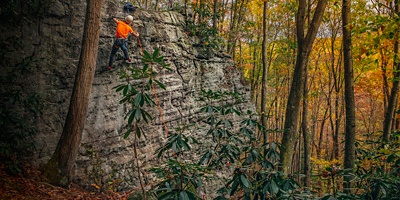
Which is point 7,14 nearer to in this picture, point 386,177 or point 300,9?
point 300,9

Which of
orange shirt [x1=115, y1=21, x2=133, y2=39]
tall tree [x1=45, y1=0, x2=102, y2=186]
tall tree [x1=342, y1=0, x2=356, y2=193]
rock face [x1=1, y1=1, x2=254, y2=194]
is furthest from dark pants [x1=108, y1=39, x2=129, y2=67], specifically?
tall tree [x1=342, y1=0, x2=356, y2=193]

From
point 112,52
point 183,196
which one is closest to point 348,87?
point 183,196

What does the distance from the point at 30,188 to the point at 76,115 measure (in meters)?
1.73

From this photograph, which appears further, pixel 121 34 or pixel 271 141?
pixel 121 34

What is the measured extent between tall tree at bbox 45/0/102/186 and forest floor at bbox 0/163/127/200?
253mm

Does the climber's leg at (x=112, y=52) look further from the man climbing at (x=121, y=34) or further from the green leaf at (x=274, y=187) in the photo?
the green leaf at (x=274, y=187)

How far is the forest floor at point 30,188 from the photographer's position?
5.17m

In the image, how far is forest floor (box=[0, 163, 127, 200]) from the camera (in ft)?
17.0

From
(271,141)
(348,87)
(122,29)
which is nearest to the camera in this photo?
(271,141)

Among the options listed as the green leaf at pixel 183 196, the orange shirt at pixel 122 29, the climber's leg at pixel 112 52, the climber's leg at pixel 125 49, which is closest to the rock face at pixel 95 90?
the climber's leg at pixel 112 52

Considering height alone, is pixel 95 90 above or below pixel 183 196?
above

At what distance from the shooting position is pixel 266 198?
3.59 metres

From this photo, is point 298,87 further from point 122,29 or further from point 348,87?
point 122,29

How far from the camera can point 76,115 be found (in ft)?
20.0
